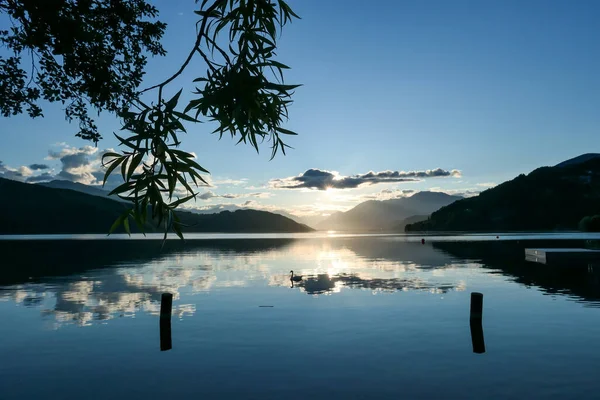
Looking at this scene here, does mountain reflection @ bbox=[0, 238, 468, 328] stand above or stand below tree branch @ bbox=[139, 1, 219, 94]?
below

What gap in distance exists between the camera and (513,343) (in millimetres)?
23172

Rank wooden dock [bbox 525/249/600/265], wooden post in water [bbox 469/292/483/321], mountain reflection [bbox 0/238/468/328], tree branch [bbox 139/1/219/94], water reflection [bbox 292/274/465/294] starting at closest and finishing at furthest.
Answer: tree branch [bbox 139/1/219/94]
wooden post in water [bbox 469/292/483/321]
mountain reflection [bbox 0/238/468/328]
water reflection [bbox 292/274/465/294]
wooden dock [bbox 525/249/600/265]

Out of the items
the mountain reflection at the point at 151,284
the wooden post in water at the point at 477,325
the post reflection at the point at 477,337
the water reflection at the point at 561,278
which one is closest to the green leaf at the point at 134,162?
the post reflection at the point at 477,337

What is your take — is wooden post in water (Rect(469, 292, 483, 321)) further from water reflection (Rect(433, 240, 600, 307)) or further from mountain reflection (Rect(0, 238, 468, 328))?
mountain reflection (Rect(0, 238, 468, 328))

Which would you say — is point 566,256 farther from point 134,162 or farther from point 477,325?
point 134,162

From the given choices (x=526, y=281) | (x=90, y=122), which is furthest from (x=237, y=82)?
(x=526, y=281)

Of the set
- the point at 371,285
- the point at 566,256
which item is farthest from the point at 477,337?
the point at 566,256

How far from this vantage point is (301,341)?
79.4ft

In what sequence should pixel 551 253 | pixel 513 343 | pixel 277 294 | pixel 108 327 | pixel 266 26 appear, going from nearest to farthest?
1. pixel 266 26
2. pixel 513 343
3. pixel 108 327
4. pixel 277 294
5. pixel 551 253

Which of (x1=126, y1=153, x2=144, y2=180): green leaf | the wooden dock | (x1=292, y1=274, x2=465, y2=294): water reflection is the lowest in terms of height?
(x1=292, y1=274, x2=465, y2=294): water reflection

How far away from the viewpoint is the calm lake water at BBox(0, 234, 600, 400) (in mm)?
17219

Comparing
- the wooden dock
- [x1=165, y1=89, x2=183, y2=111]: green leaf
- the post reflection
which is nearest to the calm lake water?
the post reflection

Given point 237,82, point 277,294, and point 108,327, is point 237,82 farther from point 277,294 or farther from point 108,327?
point 277,294

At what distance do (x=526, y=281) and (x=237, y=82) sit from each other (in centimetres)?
4447
